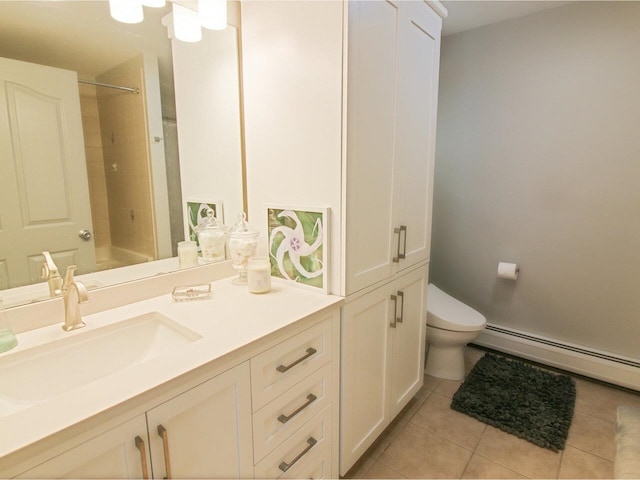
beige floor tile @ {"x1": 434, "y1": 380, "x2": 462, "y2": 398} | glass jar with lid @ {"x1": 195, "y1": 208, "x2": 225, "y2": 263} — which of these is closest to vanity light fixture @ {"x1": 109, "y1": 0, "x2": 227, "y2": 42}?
glass jar with lid @ {"x1": 195, "y1": 208, "x2": 225, "y2": 263}

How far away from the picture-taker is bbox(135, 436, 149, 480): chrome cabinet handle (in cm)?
75

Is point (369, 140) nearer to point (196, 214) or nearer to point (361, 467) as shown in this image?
point (196, 214)

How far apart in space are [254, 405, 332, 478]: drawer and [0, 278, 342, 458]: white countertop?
1.33ft

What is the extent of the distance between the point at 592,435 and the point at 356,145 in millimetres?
1907

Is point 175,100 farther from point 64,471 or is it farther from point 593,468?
point 593,468

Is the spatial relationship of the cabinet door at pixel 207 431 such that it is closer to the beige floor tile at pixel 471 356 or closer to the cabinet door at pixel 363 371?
the cabinet door at pixel 363 371

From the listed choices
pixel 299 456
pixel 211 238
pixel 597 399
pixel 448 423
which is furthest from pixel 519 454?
pixel 211 238

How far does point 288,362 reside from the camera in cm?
111

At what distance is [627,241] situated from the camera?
6.73 ft

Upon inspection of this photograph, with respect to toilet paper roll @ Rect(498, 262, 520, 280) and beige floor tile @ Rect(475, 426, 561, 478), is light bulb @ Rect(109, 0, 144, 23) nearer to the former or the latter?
beige floor tile @ Rect(475, 426, 561, 478)

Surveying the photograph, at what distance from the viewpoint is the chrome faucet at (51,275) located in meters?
1.05

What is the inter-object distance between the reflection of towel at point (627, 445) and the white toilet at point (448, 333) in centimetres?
73

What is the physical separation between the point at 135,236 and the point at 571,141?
2479mm

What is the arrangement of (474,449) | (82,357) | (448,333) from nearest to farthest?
(82,357), (474,449), (448,333)
